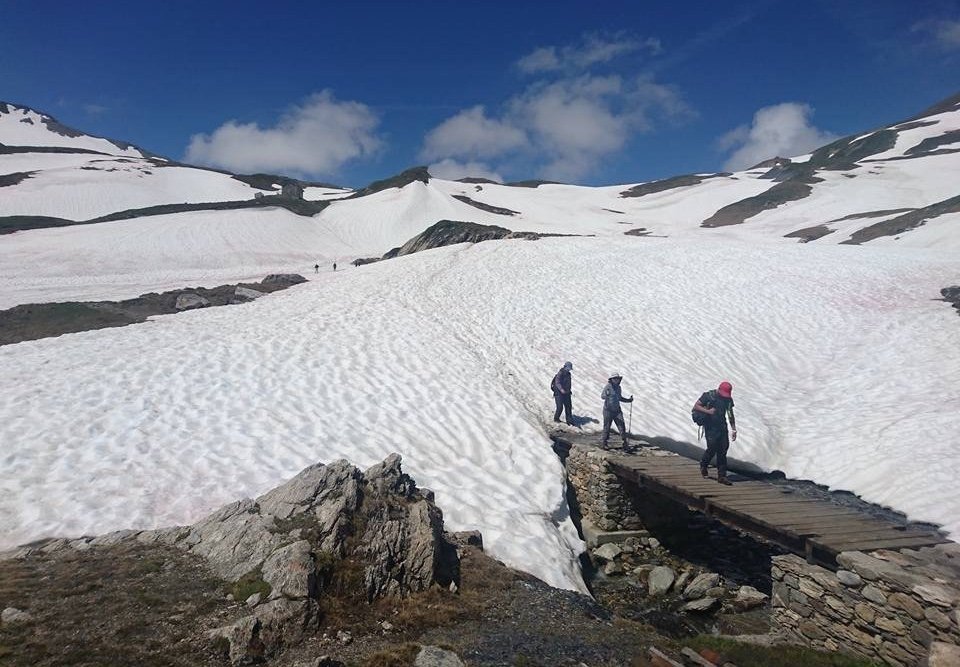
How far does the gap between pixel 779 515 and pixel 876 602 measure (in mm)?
2734

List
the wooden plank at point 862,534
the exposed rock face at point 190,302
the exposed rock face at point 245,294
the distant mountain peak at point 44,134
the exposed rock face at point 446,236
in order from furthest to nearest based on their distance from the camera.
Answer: the distant mountain peak at point 44,134 < the exposed rock face at point 446,236 < the exposed rock face at point 245,294 < the exposed rock face at point 190,302 < the wooden plank at point 862,534

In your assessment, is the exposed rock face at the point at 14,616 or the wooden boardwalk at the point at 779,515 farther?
the wooden boardwalk at the point at 779,515

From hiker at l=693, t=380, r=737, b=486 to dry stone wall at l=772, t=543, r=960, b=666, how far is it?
337 cm

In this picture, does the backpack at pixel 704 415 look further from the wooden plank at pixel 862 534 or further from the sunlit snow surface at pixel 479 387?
the sunlit snow surface at pixel 479 387

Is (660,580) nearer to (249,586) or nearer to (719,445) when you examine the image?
(719,445)

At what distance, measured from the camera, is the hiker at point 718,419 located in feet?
39.6

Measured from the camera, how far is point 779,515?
10227 millimetres

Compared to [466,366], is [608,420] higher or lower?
lower

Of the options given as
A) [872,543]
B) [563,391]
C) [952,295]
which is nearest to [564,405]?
[563,391]

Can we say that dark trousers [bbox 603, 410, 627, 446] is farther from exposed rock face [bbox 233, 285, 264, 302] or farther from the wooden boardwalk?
exposed rock face [bbox 233, 285, 264, 302]

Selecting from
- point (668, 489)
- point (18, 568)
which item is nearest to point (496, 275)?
point (668, 489)

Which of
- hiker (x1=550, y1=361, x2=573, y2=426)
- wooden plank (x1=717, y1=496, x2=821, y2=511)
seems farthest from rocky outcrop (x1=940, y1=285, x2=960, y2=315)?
wooden plank (x1=717, y1=496, x2=821, y2=511)

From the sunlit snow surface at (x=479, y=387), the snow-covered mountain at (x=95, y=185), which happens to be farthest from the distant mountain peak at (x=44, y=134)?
the sunlit snow surface at (x=479, y=387)

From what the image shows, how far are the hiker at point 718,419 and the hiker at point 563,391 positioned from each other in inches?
219
